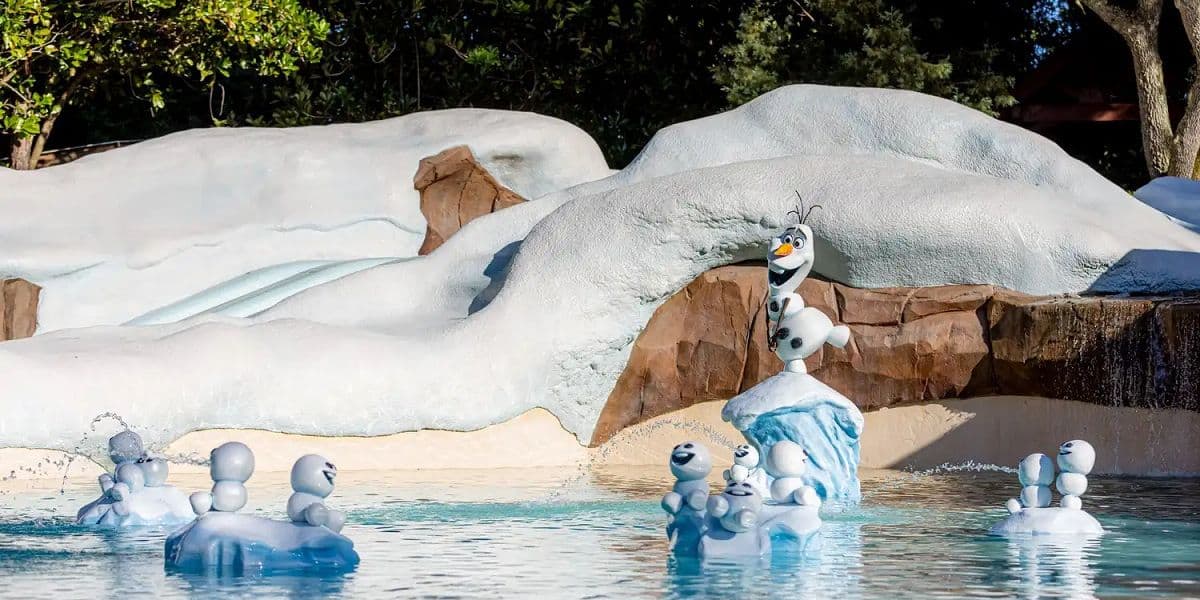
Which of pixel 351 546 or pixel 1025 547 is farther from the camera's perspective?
pixel 1025 547

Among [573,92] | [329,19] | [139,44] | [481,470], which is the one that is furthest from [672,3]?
[481,470]

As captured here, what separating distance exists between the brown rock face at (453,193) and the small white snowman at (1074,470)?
31.0 feet

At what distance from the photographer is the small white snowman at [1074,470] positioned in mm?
8109

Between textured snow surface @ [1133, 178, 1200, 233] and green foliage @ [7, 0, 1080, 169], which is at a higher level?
green foliage @ [7, 0, 1080, 169]

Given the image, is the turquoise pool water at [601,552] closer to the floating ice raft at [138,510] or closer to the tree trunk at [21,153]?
the floating ice raft at [138,510]

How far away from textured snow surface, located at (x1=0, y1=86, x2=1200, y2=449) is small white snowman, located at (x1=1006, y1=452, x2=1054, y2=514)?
4515 millimetres

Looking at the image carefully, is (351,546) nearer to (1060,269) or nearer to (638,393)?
(638,393)

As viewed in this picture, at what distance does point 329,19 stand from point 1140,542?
16.3 m

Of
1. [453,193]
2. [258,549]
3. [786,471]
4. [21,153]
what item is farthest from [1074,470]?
[21,153]

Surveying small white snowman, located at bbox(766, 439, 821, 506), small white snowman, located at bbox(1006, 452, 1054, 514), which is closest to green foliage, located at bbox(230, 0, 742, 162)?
small white snowman, located at bbox(1006, 452, 1054, 514)

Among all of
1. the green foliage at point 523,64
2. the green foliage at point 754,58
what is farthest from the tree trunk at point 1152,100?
the green foliage at point 523,64

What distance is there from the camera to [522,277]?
1289 cm

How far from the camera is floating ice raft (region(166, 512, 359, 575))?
22.0 ft

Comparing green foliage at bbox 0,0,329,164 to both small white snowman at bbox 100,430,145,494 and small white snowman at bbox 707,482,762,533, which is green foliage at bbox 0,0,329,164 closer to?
small white snowman at bbox 100,430,145,494
